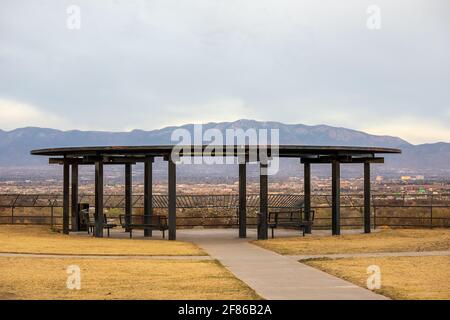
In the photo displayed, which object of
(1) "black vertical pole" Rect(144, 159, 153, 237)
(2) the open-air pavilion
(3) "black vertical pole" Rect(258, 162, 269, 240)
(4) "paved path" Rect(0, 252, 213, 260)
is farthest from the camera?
(1) "black vertical pole" Rect(144, 159, 153, 237)

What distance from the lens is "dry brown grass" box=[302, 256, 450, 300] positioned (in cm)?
1384

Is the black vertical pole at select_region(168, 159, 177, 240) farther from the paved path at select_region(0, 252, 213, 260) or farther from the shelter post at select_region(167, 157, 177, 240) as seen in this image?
the paved path at select_region(0, 252, 213, 260)

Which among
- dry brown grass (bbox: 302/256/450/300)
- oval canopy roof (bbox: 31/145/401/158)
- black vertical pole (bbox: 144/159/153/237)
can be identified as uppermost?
oval canopy roof (bbox: 31/145/401/158)

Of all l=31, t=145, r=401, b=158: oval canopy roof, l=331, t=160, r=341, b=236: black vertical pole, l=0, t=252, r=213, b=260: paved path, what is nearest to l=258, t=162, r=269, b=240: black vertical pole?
l=31, t=145, r=401, b=158: oval canopy roof

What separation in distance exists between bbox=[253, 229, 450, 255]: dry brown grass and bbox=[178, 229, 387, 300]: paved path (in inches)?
35.4

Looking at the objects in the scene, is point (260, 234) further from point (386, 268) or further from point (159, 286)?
point (159, 286)

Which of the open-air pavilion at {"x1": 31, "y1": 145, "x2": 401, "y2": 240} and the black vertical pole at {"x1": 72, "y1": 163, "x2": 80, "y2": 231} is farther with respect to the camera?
the black vertical pole at {"x1": 72, "y1": 163, "x2": 80, "y2": 231}

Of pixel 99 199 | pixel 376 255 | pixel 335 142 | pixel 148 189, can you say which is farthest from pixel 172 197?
pixel 335 142

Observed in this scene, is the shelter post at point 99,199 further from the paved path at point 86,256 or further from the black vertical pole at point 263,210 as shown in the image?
the paved path at point 86,256

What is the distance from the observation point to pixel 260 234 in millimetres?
27312

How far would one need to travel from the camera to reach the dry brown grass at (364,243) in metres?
22.3

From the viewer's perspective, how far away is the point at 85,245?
24109 millimetres

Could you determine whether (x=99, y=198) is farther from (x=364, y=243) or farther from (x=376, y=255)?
(x=376, y=255)
